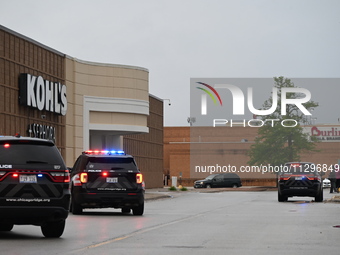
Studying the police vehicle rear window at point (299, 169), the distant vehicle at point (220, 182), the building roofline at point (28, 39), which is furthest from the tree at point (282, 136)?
the police vehicle rear window at point (299, 169)

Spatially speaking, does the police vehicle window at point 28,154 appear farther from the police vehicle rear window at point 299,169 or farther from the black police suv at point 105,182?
the police vehicle rear window at point 299,169

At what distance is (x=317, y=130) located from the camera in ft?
378

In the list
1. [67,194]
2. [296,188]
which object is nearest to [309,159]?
[296,188]

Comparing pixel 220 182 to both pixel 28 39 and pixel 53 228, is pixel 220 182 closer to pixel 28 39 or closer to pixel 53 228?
pixel 28 39

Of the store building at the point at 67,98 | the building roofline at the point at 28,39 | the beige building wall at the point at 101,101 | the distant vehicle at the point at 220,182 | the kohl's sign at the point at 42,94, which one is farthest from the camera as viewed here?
the distant vehicle at the point at 220,182

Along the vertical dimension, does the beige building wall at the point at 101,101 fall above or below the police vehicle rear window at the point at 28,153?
above

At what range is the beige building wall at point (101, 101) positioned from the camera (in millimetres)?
56406

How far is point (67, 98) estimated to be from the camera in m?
55.6

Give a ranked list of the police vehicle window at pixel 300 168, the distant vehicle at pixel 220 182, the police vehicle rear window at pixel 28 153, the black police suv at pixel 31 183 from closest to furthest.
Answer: the black police suv at pixel 31 183 < the police vehicle rear window at pixel 28 153 < the police vehicle window at pixel 300 168 < the distant vehicle at pixel 220 182

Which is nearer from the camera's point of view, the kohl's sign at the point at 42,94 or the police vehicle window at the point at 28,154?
the police vehicle window at the point at 28,154

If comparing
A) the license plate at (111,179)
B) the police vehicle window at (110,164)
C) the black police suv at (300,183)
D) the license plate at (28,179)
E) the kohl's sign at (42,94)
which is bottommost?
the black police suv at (300,183)

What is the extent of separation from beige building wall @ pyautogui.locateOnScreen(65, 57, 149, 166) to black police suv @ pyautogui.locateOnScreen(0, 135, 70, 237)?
38.6 meters

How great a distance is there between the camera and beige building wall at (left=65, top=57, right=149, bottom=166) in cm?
5641

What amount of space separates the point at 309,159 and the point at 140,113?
5170cm
